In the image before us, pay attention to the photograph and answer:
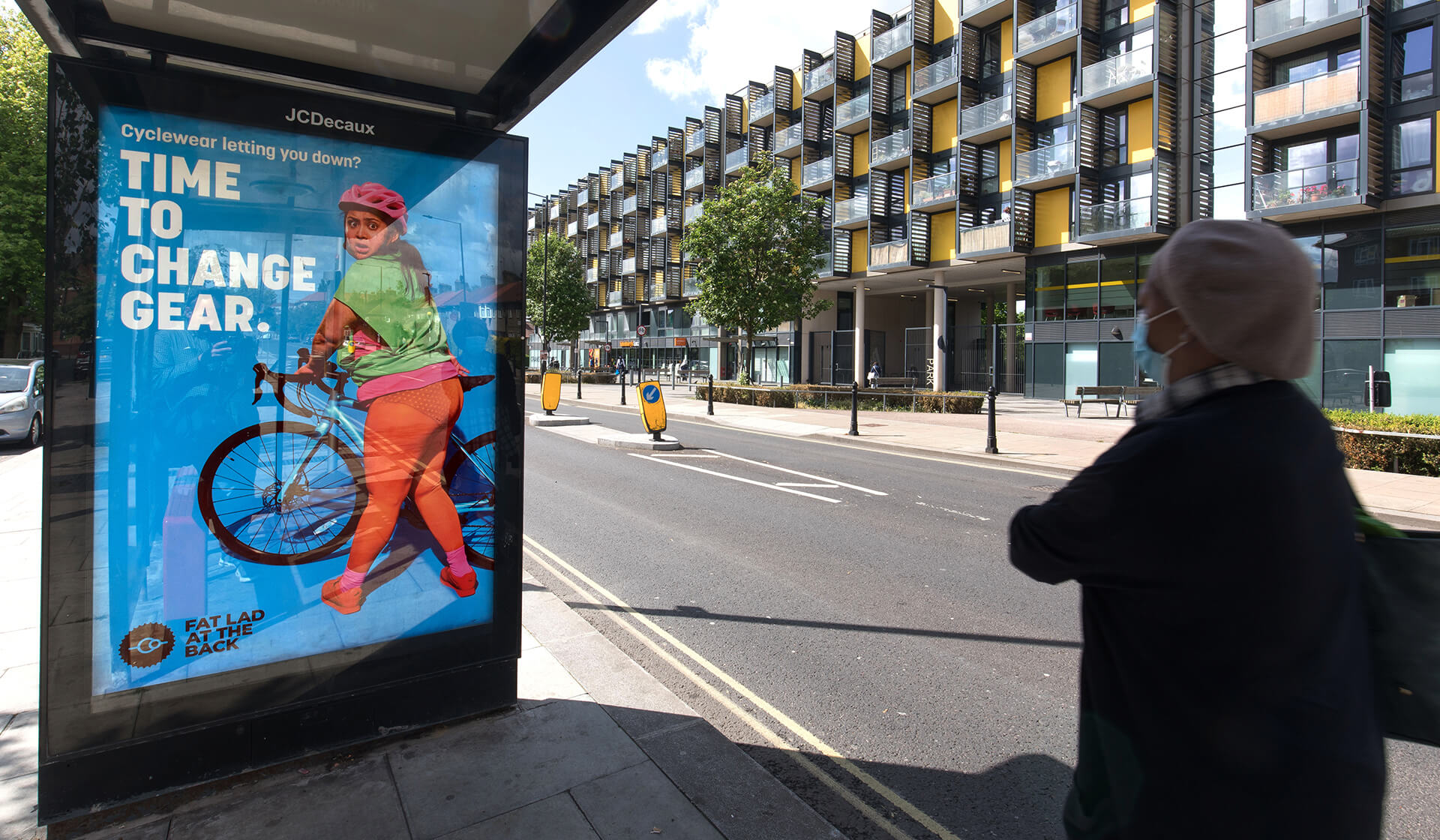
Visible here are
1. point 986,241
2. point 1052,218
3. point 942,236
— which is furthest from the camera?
point 942,236

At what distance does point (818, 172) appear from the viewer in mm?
42094

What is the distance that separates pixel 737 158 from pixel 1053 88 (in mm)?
22550

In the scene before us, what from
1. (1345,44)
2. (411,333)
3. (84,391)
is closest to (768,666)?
(411,333)

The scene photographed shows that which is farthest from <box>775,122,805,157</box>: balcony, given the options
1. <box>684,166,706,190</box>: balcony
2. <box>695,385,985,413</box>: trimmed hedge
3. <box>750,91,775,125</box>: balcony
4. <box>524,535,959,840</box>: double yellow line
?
<box>524,535,959,840</box>: double yellow line

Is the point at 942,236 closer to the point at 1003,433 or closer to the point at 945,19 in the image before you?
the point at 945,19

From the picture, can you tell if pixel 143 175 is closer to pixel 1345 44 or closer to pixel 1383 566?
pixel 1383 566

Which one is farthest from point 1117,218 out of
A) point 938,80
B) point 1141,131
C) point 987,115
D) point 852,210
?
point 852,210

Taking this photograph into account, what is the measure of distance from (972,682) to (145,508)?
396 centimetres

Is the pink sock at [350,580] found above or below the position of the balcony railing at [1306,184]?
below

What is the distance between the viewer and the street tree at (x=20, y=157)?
22.4m

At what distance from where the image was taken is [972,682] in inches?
167

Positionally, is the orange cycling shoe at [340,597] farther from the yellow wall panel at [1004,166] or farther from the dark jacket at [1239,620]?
the yellow wall panel at [1004,166]

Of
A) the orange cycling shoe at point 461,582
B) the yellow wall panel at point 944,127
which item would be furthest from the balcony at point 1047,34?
the orange cycling shoe at point 461,582

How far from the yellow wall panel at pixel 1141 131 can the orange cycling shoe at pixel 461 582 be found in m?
30.6
